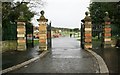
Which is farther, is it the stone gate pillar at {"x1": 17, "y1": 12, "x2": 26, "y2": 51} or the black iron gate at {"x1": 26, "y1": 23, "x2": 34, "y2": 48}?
the black iron gate at {"x1": 26, "y1": 23, "x2": 34, "y2": 48}

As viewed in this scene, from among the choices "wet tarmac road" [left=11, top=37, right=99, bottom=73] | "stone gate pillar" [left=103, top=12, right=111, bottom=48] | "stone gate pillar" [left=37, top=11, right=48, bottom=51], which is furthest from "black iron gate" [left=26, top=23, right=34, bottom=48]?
"wet tarmac road" [left=11, top=37, right=99, bottom=73]

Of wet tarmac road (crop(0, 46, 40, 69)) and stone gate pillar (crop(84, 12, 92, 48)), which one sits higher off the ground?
stone gate pillar (crop(84, 12, 92, 48))

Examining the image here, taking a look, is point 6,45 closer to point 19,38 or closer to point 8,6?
point 19,38

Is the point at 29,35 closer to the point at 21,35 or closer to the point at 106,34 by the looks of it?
the point at 21,35

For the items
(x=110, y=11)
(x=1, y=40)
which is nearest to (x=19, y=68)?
(x=1, y=40)

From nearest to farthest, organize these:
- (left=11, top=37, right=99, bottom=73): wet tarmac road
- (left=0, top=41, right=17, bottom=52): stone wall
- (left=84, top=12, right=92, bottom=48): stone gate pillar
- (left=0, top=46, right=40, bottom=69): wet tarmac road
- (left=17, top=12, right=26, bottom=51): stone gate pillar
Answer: (left=11, top=37, right=99, bottom=73): wet tarmac road < (left=0, top=46, right=40, bottom=69): wet tarmac road < (left=0, top=41, right=17, bottom=52): stone wall < (left=17, top=12, right=26, bottom=51): stone gate pillar < (left=84, top=12, right=92, bottom=48): stone gate pillar

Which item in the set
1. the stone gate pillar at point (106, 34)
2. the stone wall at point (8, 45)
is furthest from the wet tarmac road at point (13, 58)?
the stone gate pillar at point (106, 34)

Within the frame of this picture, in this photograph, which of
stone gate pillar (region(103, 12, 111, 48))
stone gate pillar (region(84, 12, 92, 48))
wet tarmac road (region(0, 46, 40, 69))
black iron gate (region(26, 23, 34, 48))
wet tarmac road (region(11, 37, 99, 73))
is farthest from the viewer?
black iron gate (region(26, 23, 34, 48))

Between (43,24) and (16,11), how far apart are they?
4.56m

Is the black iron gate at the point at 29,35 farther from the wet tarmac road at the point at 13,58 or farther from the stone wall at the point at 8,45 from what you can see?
the wet tarmac road at the point at 13,58

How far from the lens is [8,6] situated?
25.4m

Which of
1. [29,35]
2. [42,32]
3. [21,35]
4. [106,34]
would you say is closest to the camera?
[21,35]

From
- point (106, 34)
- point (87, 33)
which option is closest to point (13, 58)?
point (87, 33)

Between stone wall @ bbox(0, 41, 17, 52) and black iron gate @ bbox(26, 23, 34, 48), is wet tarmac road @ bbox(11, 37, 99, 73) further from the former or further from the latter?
black iron gate @ bbox(26, 23, 34, 48)
